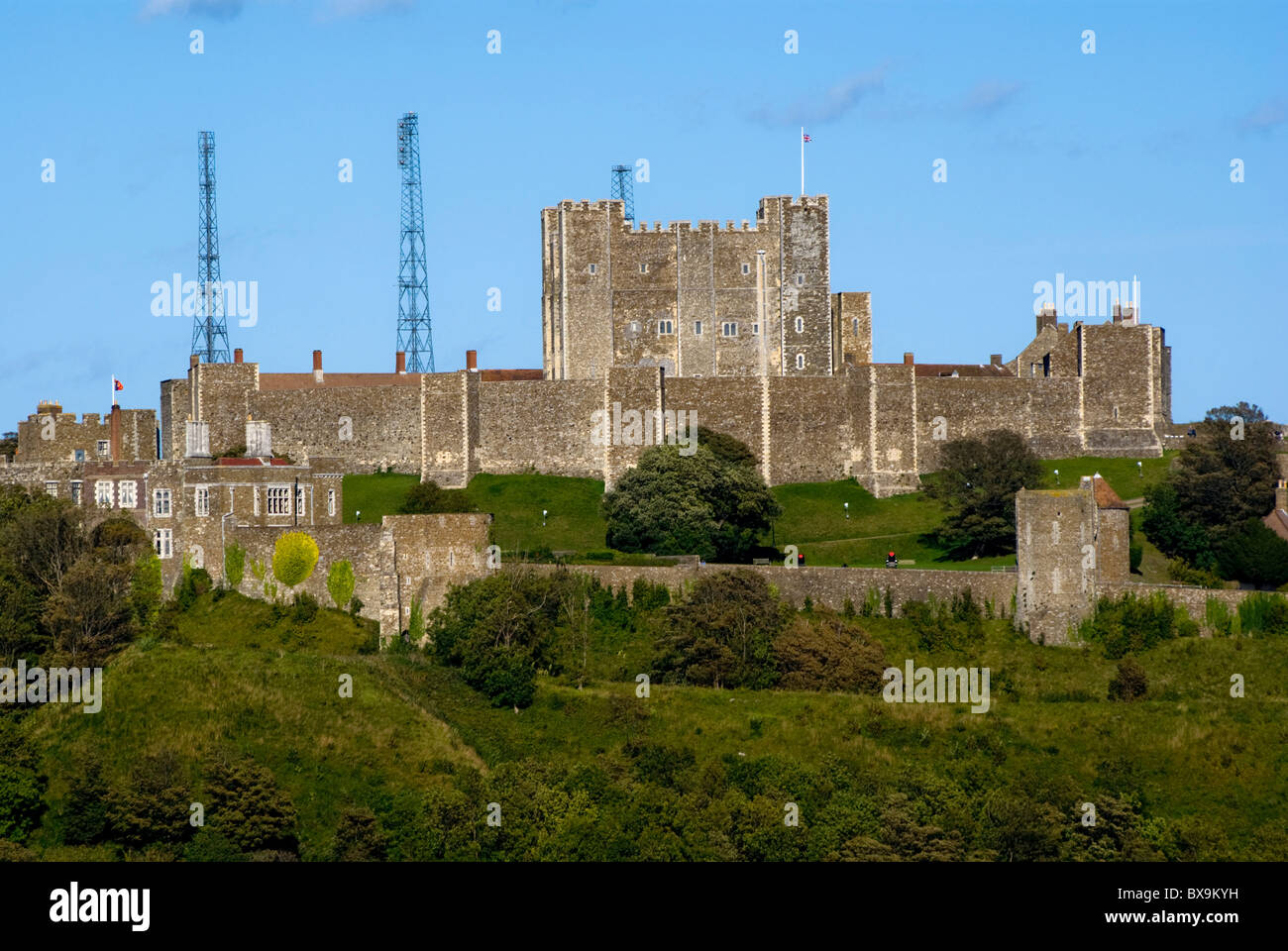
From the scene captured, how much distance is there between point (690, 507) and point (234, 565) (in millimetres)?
14305

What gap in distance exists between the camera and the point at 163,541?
57156mm

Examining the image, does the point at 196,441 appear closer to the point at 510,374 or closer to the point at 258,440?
the point at 258,440

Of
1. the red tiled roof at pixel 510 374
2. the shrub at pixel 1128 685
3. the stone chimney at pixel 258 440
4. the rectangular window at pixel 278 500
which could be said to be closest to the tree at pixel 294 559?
the rectangular window at pixel 278 500

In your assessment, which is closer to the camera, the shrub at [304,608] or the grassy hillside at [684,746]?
the grassy hillside at [684,746]

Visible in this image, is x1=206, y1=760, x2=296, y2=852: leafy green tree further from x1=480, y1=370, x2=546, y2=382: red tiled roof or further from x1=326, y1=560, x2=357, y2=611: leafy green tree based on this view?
x1=480, y1=370, x2=546, y2=382: red tiled roof

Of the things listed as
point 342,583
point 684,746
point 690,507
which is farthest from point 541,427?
point 684,746

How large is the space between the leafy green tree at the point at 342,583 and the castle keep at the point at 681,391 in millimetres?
12449

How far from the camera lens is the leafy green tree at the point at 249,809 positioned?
41.4m

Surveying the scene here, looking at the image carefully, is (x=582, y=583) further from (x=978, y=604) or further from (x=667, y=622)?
(x=978, y=604)
